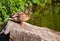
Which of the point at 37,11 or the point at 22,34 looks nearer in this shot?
the point at 22,34

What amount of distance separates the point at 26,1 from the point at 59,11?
2422mm

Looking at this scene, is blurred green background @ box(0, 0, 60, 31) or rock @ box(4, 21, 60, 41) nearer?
rock @ box(4, 21, 60, 41)

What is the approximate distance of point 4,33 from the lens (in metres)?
10.6

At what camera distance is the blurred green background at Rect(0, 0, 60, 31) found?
17.4 metres

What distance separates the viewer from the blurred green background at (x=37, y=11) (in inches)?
685

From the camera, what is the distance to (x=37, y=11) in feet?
71.8

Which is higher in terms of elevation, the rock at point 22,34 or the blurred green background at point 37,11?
the rock at point 22,34

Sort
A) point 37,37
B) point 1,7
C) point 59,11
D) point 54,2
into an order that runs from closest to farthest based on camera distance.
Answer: point 37,37, point 1,7, point 59,11, point 54,2

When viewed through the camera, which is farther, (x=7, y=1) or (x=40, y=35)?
(x=7, y=1)

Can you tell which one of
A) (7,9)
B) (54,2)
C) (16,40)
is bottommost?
(54,2)

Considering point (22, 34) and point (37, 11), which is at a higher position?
point (22, 34)

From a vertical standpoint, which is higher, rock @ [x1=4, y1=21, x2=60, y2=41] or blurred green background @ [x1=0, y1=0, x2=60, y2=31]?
rock @ [x1=4, y1=21, x2=60, y2=41]

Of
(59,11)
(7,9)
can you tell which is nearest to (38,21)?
(7,9)

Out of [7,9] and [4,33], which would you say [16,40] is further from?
[7,9]
